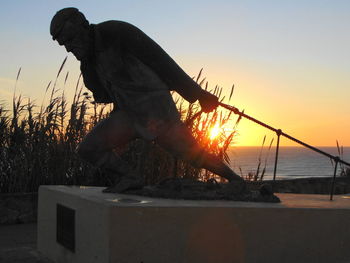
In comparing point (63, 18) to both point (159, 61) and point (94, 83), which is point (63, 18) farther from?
point (159, 61)

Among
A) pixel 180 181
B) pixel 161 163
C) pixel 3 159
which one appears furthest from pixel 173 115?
pixel 3 159

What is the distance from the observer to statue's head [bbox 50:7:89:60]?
3.37 m

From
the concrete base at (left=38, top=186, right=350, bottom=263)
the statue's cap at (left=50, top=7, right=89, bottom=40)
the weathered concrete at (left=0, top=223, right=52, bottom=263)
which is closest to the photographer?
the concrete base at (left=38, top=186, right=350, bottom=263)

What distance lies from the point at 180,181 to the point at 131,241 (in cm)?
82

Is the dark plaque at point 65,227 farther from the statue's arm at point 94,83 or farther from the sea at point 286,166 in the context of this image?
the sea at point 286,166

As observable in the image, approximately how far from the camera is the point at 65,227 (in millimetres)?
3525

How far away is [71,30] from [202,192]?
1.41m

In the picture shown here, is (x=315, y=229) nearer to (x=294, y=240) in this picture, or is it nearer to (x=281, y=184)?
(x=294, y=240)

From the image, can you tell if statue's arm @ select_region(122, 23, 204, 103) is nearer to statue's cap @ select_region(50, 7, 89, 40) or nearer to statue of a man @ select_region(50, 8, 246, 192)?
statue of a man @ select_region(50, 8, 246, 192)

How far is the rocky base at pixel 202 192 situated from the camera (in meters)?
3.46

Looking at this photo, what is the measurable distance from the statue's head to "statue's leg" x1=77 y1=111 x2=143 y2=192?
1.76ft

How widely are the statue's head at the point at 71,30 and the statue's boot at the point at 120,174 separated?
0.77 m

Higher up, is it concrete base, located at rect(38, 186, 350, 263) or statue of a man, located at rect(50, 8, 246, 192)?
statue of a man, located at rect(50, 8, 246, 192)

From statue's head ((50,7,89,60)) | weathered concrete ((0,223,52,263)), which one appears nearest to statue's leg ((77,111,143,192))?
statue's head ((50,7,89,60))
